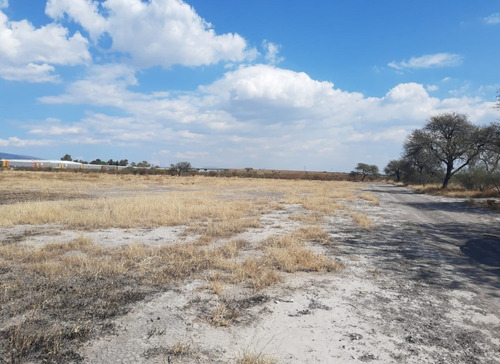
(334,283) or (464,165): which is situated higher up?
(464,165)

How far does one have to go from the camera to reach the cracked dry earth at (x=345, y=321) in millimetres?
3318

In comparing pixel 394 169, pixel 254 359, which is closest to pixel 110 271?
pixel 254 359

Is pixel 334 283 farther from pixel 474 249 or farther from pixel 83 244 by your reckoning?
pixel 83 244

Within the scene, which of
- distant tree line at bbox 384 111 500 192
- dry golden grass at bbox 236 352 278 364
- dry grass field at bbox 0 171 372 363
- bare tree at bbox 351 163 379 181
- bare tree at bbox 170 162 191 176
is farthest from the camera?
bare tree at bbox 351 163 379 181

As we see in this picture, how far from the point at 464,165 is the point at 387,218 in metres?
27.2

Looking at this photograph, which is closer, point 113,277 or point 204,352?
point 204,352

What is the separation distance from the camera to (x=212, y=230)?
10.3m

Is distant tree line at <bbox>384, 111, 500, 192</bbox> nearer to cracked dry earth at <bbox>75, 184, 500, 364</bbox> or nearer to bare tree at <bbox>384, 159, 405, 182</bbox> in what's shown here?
cracked dry earth at <bbox>75, 184, 500, 364</bbox>

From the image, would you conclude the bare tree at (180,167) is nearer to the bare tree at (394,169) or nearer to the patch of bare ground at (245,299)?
the bare tree at (394,169)

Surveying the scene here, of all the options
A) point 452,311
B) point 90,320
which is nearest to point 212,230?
A: point 90,320

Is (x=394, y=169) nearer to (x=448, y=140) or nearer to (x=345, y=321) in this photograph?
(x=448, y=140)

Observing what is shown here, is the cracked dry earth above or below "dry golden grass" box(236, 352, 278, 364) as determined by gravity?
below

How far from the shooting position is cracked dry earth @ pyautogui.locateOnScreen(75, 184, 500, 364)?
3318 mm

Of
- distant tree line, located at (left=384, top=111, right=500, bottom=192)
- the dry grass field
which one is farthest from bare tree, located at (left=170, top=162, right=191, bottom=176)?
the dry grass field
